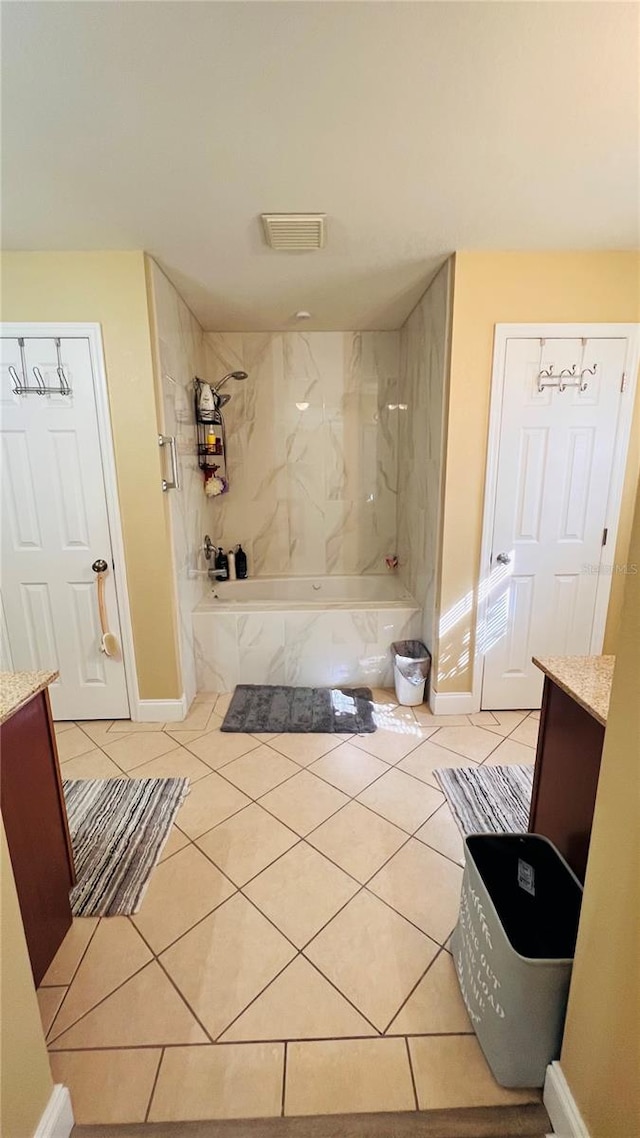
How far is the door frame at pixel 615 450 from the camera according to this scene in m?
2.10

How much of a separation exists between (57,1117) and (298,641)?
6.68ft

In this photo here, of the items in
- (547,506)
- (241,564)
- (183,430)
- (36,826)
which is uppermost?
(183,430)

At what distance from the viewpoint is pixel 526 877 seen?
1150mm

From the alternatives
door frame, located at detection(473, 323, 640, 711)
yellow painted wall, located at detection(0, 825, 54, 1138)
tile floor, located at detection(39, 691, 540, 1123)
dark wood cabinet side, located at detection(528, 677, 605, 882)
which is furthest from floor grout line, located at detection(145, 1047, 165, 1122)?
door frame, located at detection(473, 323, 640, 711)

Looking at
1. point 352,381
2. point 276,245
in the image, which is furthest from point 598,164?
point 352,381

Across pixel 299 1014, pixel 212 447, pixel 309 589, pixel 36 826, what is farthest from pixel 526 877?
pixel 212 447

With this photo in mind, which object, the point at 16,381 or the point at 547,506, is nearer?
the point at 16,381

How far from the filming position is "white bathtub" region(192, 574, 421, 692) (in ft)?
8.95

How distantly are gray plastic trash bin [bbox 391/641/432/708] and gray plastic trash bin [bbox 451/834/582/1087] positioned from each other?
1.35m

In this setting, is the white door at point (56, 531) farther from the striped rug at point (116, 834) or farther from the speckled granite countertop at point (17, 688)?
the speckled granite countertop at point (17, 688)

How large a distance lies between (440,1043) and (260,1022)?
456 mm

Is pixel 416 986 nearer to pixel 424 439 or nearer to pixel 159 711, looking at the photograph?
pixel 159 711

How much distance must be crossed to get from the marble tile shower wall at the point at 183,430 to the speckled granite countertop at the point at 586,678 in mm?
1889

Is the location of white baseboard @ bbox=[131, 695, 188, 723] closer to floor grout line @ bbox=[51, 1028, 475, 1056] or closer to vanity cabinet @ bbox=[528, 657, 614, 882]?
floor grout line @ bbox=[51, 1028, 475, 1056]
